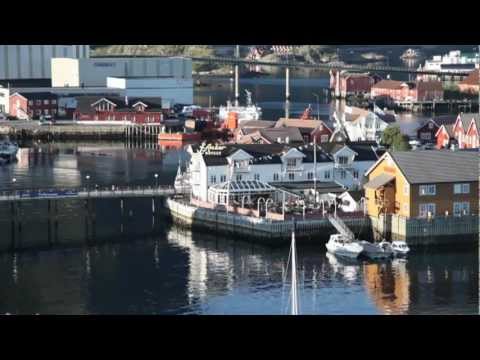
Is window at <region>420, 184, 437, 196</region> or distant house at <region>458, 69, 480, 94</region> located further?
distant house at <region>458, 69, 480, 94</region>

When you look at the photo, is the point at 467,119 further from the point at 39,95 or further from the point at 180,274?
the point at 39,95

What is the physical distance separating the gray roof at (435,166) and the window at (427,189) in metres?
0.03

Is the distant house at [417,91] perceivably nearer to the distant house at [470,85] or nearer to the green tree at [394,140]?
the distant house at [470,85]

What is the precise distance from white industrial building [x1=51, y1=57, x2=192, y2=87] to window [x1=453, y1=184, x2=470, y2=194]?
1090cm

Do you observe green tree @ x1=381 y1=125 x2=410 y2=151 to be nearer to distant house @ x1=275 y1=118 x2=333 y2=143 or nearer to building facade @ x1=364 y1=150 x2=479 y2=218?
distant house @ x1=275 y1=118 x2=333 y2=143

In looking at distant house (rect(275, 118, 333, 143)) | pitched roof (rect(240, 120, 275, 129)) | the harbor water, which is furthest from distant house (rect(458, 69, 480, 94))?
the harbor water

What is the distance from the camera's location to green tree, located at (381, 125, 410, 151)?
33.6ft

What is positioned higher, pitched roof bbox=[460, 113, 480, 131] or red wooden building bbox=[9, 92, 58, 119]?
red wooden building bbox=[9, 92, 58, 119]

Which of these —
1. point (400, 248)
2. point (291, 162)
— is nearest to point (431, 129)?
point (291, 162)

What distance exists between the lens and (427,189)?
23.5 ft

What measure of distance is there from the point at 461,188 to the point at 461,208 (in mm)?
136
